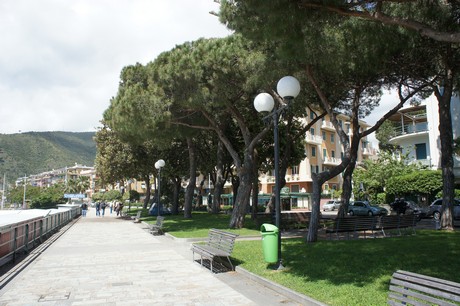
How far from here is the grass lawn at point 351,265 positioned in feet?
19.9

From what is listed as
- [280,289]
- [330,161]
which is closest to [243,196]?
[280,289]

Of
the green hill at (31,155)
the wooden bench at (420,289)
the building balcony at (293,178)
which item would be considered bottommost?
the wooden bench at (420,289)

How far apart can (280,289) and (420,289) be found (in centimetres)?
315

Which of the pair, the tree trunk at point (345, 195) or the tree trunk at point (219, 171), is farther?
the tree trunk at point (219, 171)

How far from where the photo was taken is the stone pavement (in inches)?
247

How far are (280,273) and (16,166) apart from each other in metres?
170

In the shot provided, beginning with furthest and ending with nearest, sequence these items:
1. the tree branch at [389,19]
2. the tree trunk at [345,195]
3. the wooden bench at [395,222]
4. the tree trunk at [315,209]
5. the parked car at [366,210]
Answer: the parked car at [366,210], the tree trunk at [345,195], the wooden bench at [395,222], the tree trunk at [315,209], the tree branch at [389,19]

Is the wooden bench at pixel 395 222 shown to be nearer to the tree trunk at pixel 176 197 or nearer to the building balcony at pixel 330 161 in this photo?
the tree trunk at pixel 176 197

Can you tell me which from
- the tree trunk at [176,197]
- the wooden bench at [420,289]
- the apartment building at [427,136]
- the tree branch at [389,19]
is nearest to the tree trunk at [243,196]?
the tree branch at [389,19]

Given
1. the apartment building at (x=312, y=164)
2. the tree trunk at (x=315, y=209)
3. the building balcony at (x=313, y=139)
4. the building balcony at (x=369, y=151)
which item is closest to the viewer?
the tree trunk at (x=315, y=209)

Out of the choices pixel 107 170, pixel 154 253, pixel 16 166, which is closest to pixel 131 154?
pixel 107 170

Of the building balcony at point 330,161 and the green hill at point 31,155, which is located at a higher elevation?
the green hill at point 31,155

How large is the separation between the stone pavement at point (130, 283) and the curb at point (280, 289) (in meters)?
0.02

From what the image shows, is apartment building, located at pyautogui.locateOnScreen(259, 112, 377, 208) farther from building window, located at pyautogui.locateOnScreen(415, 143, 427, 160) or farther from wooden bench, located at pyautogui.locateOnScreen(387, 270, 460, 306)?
wooden bench, located at pyautogui.locateOnScreen(387, 270, 460, 306)
